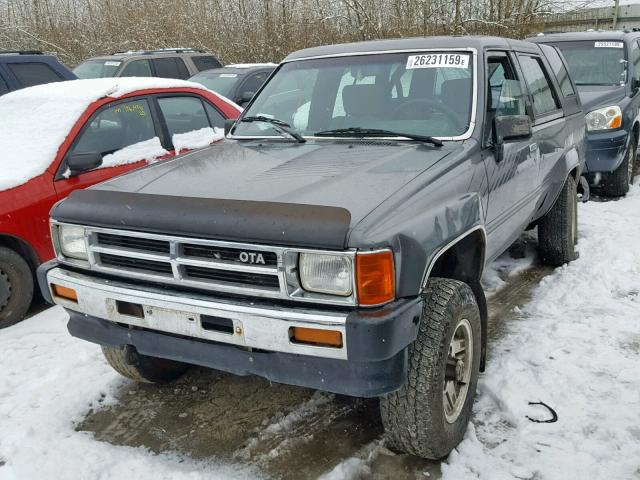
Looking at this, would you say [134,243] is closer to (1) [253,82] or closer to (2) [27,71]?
(2) [27,71]

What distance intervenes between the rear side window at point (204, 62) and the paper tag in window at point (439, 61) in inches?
366

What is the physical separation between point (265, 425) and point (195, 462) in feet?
1.39

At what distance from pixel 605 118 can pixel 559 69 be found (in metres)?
2.41

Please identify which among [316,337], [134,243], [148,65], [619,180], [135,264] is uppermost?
[148,65]

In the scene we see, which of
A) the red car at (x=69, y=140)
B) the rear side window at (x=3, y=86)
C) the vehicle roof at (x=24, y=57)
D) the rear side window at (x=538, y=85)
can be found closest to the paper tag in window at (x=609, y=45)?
the rear side window at (x=538, y=85)

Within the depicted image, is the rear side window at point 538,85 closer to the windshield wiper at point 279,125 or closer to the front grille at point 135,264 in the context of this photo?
the windshield wiper at point 279,125

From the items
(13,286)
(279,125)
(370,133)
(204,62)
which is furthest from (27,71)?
(204,62)

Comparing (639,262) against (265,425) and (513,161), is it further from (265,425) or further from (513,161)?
(265,425)

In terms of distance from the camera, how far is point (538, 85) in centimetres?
454

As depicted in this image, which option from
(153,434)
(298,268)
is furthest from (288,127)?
(153,434)

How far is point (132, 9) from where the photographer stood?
20156 millimetres

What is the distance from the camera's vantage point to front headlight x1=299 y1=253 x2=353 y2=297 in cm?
228

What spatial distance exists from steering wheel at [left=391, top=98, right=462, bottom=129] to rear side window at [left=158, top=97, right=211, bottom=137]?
263 centimetres

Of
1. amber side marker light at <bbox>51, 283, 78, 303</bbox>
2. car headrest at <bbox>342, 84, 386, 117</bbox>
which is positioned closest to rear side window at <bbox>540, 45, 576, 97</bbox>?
car headrest at <bbox>342, 84, 386, 117</bbox>
